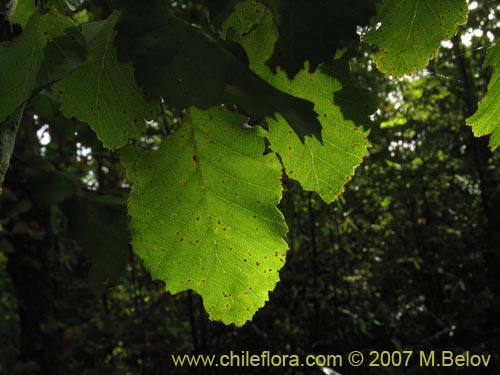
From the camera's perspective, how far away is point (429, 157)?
242 inches

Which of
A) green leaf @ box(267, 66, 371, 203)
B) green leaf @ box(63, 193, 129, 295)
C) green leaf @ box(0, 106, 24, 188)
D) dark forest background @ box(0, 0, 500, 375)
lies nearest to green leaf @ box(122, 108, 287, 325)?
green leaf @ box(267, 66, 371, 203)

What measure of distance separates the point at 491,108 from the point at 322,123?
0.64 feet

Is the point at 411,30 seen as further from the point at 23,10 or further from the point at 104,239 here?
the point at 104,239

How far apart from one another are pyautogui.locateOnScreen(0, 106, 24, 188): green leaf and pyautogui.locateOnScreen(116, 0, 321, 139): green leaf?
4.4 inches

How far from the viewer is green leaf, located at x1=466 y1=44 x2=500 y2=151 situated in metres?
0.52

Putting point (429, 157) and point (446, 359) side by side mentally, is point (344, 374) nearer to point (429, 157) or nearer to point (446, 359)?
point (446, 359)

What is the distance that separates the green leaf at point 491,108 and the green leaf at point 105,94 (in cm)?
37

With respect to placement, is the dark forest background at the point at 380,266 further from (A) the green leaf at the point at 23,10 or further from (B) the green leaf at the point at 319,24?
(B) the green leaf at the point at 319,24

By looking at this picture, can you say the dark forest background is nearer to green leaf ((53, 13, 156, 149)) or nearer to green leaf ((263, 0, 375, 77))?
green leaf ((53, 13, 156, 149))

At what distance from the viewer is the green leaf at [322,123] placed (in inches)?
19.1

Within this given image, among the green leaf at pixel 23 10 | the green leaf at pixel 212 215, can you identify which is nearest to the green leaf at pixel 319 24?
the green leaf at pixel 212 215

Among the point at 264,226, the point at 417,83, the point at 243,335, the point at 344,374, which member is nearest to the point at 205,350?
the point at 243,335

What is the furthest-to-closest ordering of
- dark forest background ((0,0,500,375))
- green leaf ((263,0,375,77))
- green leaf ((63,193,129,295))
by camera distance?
1. dark forest background ((0,0,500,375))
2. green leaf ((63,193,129,295))
3. green leaf ((263,0,375,77))

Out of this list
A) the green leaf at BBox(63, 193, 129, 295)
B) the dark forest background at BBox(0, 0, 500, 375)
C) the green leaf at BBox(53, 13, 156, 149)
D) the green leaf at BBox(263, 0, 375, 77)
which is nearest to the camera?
the green leaf at BBox(263, 0, 375, 77)
